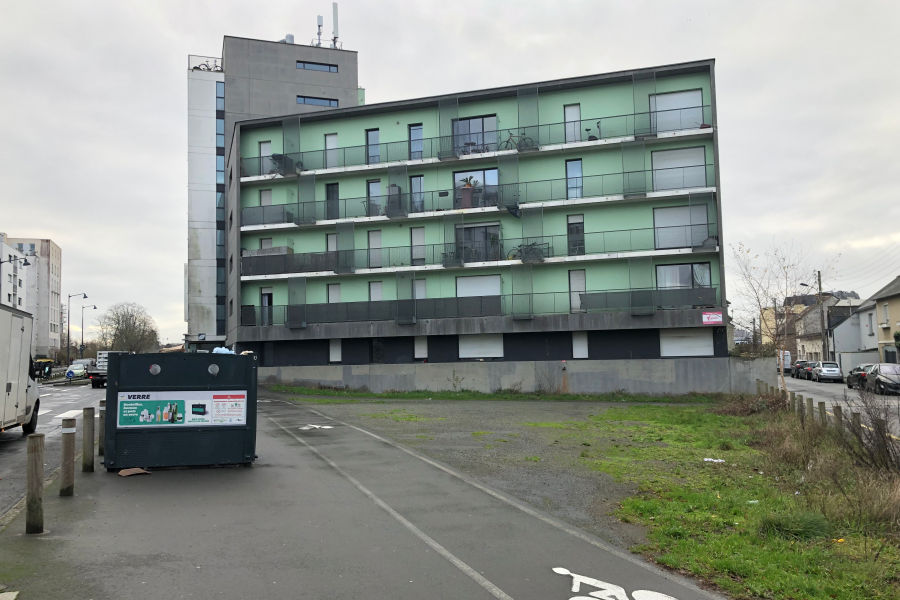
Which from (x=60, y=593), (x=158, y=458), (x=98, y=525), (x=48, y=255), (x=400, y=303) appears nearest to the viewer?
(x=60, y=593)

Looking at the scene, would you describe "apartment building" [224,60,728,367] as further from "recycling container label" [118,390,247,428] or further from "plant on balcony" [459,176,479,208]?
"recycling container label" [118,390,247,428]

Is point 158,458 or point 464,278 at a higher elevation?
point 464,278

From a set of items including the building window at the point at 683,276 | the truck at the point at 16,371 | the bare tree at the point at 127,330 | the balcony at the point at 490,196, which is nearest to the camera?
the truck at the point at 16,371

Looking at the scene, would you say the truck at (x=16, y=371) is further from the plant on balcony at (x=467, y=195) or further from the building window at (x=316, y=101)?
the building window at (x=316, y=101)

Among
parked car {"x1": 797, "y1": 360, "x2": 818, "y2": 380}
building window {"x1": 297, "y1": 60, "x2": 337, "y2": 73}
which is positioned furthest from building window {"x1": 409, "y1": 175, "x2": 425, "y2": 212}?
parked car {"x1": 797, "y1": 360, "x2": 818, "y2": 380}

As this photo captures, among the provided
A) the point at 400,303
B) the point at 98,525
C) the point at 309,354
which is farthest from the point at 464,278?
the point at 98,525

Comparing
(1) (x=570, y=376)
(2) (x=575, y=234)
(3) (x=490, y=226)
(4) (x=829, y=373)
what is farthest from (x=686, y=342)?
(4) (x=829, y=373)

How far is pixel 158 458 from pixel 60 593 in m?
5.19

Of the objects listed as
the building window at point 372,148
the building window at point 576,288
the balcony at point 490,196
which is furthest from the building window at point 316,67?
the building window at point 576,288

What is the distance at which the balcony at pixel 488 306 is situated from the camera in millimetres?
33969

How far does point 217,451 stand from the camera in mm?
10555

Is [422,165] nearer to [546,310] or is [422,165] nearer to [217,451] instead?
[546,310]

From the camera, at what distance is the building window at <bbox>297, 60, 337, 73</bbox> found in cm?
5959

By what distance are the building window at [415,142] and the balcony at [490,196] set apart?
2.52 m
